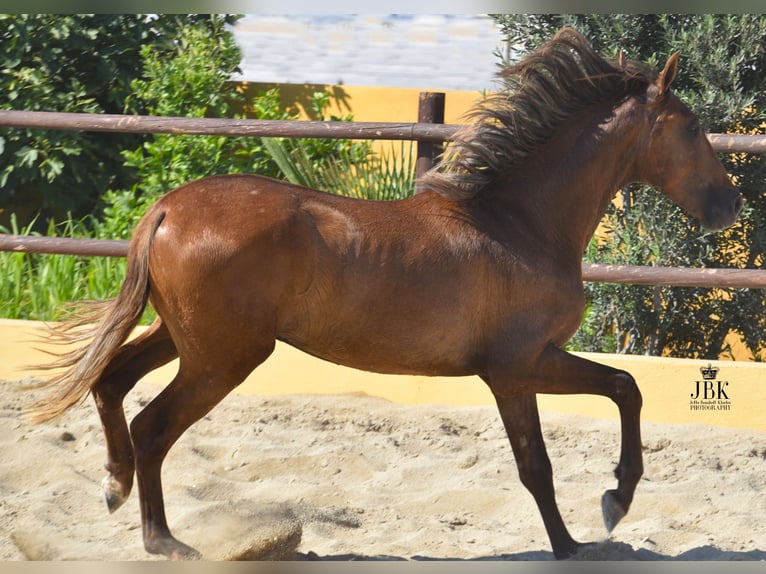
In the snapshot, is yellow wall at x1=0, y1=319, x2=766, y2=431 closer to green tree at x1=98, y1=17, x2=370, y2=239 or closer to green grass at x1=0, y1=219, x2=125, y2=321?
green grass at x1=0, y1=219, x2=125, y2=321

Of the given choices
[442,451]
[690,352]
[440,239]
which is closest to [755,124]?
[690,352]

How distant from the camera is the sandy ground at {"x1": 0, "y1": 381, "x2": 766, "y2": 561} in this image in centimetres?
402

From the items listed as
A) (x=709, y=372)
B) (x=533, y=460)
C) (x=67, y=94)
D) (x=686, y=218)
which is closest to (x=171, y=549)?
(x=533, y=460)

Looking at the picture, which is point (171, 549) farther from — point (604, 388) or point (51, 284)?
point (51, 284)

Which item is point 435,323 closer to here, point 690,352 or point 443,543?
point 443,543

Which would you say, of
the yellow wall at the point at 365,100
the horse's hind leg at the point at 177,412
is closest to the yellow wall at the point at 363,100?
the yellow wall at the point at 365,100

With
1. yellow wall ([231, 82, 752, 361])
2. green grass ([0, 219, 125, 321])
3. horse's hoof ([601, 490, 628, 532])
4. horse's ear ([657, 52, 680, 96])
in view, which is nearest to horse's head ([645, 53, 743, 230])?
horse's ear ([657, 52, 680, 96])

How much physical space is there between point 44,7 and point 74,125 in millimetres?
1200

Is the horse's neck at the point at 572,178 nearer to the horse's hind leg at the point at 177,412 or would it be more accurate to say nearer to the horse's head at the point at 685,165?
the horse's head at the point at 685,165

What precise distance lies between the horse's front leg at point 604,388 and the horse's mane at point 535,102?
717 millimetres

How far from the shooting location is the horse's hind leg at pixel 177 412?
3652 mm

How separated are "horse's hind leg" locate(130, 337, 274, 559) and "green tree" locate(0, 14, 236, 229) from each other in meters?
4.14

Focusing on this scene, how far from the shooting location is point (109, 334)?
150 inches

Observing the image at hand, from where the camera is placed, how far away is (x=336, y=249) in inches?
145
